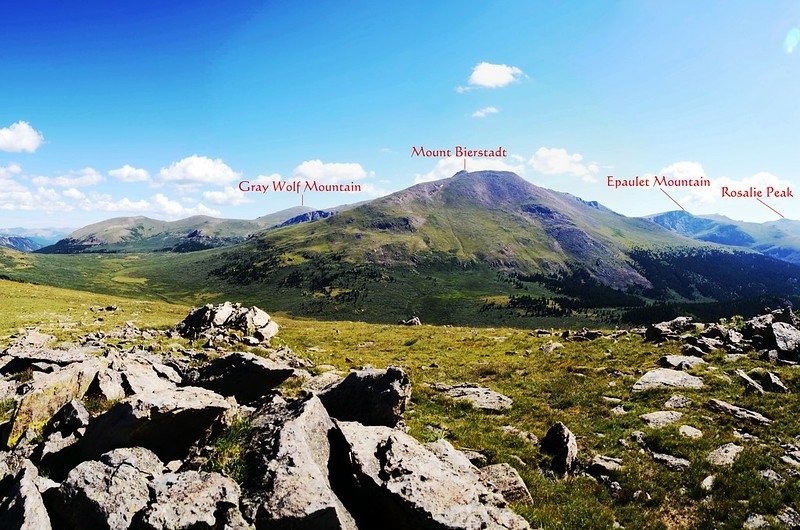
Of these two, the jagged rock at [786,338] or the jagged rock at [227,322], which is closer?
the jagged rock at [786,338]

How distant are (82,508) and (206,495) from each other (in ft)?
9.06

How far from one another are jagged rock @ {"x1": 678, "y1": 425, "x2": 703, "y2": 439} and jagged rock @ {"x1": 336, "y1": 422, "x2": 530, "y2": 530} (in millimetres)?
11651

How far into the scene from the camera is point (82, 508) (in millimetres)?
9867

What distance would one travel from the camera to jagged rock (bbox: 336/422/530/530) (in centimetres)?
1055

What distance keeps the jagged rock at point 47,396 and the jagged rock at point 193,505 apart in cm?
675

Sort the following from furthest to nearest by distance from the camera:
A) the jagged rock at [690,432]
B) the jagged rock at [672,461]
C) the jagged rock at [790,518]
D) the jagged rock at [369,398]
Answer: the jagged rock at [690,432]
the jagged rock at [369,398]
the jagged rock at [672,461]
the jagged rock at [790,518]

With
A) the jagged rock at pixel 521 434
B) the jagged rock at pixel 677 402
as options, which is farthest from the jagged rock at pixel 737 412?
the jagged rock at pixel 521 434

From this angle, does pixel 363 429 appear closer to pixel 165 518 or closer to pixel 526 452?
pixel 165 518

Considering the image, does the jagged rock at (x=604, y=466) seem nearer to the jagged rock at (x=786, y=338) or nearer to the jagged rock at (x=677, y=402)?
the jagged rock at (x=677, y=402)

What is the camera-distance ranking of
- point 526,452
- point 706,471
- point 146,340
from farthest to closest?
point 146,340, point 526,452, point 706,471

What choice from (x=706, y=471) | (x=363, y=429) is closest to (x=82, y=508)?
(x=363, y=429)

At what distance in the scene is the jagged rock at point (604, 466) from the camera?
16.4m

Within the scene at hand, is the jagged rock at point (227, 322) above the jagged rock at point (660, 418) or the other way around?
above

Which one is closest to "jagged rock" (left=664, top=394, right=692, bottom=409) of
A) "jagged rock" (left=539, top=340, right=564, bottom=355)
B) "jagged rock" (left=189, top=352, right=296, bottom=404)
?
"jagged rock" (left=539, top=340, right=564, bottom=355)
